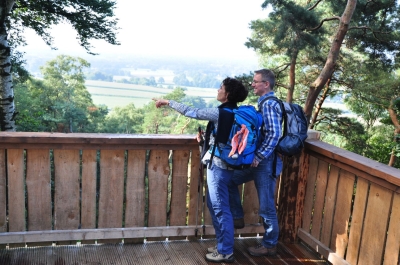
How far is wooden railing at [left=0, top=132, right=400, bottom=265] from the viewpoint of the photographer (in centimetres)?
266

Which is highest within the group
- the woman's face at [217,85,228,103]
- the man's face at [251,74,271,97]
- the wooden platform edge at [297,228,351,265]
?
the man's face at [251,74,271,97]

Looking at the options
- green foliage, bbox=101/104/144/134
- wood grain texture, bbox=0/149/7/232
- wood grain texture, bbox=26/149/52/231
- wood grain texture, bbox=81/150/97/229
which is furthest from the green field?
wood grain texture, bbox=0/149/7/232

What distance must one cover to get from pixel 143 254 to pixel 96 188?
2.05 feet

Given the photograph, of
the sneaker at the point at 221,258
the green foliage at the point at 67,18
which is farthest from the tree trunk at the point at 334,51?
the sneaker at the point at 221,258

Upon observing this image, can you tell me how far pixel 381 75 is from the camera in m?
15.0

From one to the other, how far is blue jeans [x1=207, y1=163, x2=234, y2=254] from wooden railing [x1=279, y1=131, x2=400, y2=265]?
0.77 m

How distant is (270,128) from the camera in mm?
2707

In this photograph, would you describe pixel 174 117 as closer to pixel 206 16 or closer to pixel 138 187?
pixel 138 187

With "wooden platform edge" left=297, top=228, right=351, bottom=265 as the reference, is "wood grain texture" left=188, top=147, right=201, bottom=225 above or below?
above

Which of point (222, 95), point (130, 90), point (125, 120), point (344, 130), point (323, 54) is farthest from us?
point (130, 90)

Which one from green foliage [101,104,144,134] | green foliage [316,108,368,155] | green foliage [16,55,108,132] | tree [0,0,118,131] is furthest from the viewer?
green foliage [101,104,144,134]

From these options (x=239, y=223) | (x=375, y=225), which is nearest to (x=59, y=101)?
(x=239, y=223)

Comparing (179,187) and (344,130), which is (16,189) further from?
(344,130)

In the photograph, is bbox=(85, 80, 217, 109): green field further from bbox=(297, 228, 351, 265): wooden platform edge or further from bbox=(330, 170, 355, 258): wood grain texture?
bbox=(330, 170, 355, 258): wood grain texture
